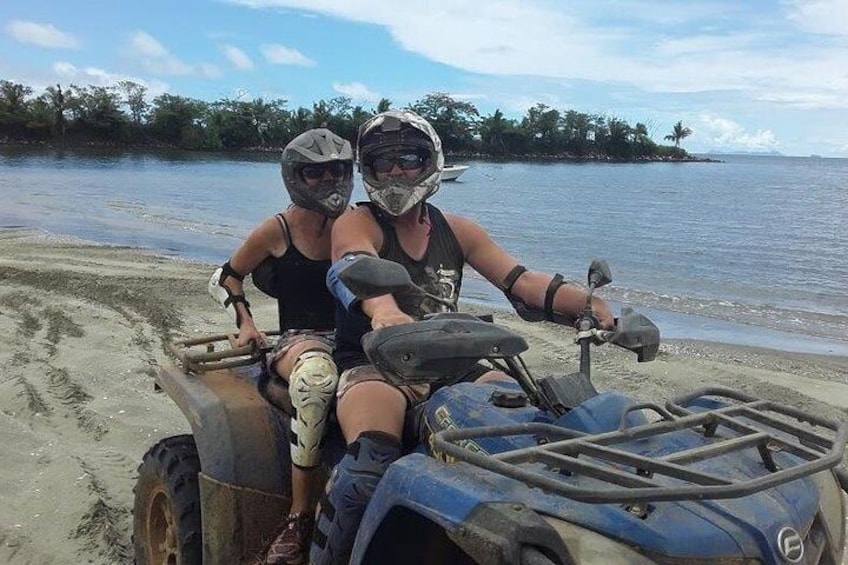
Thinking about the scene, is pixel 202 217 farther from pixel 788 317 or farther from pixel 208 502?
pixel 208 502

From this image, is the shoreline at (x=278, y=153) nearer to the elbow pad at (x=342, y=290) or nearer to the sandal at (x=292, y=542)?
the sandal at (x=292, y=542)

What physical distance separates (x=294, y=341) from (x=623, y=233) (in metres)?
27.9

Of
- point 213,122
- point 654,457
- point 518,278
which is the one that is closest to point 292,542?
point 518,278

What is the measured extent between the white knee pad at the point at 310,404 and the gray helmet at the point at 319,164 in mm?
1150

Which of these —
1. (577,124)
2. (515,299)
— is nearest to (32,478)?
(515,299)

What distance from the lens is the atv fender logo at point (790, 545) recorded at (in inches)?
74.6

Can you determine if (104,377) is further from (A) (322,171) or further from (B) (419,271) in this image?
(B) (419,271)

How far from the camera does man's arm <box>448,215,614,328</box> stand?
319cm

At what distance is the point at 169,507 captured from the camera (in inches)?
144

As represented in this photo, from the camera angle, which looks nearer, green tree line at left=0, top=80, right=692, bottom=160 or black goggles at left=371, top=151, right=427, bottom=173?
black goggles at left=371, top=151, right=427, bottom=173

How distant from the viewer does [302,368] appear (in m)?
3.30

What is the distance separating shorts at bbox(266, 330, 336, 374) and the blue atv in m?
0.78

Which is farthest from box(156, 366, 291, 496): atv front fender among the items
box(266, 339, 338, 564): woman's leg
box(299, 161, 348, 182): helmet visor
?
box(299, 161, 348, 182): helmet visor

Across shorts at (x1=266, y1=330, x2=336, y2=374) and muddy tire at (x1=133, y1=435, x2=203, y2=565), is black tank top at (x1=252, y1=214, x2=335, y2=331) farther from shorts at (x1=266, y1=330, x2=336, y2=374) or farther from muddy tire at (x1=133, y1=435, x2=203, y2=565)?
muddy tire at (x1=133, y1=435, x2=203, y2=565)
